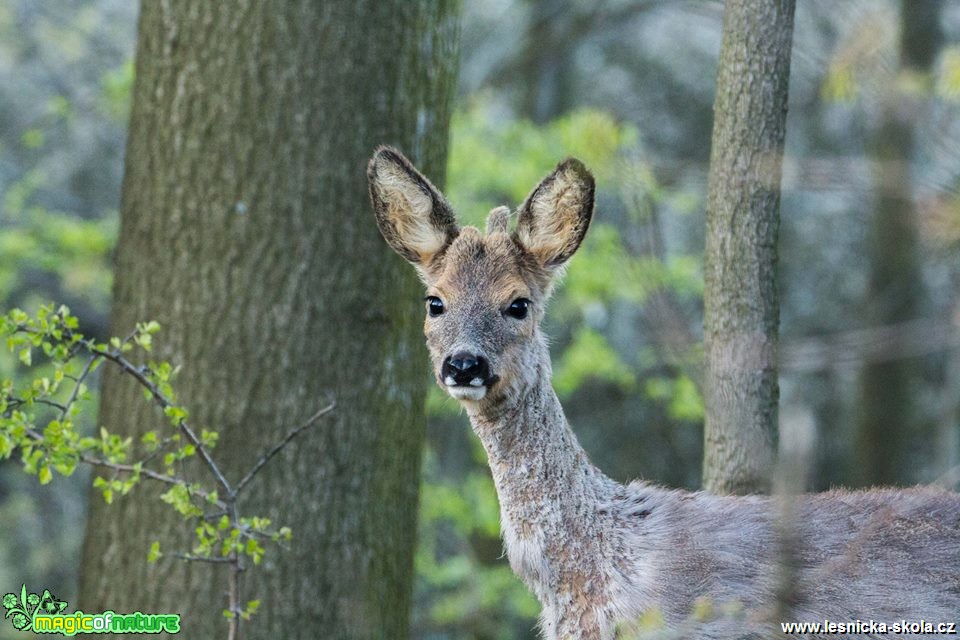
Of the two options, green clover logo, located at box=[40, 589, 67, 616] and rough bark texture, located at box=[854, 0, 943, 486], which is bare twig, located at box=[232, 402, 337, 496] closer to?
green clover logo, located at box=[40, 589, 67, 616]

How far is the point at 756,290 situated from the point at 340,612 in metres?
2.44

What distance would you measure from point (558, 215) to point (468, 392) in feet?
2.86

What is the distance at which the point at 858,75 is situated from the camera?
16.6 feet

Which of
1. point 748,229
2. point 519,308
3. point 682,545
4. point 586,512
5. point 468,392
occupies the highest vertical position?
point 748,229

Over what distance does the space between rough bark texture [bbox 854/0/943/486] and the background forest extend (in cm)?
3

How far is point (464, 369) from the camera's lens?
4367 millimetres

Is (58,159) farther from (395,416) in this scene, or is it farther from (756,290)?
(756,290)

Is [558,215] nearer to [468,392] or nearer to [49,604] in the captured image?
[468,392]

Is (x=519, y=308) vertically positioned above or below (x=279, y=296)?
below

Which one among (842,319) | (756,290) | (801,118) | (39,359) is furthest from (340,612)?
(801,118)

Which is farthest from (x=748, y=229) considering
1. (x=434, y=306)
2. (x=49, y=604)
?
(x=49, y=604)

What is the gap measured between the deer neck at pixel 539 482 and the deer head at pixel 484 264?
0.30 ft

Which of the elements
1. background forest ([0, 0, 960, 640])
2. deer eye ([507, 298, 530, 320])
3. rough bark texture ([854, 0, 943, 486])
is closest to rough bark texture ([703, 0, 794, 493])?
deer eye ([507, 298, 530, 320])

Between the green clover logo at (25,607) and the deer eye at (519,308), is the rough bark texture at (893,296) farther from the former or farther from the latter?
the green clover logo at (25,607)
